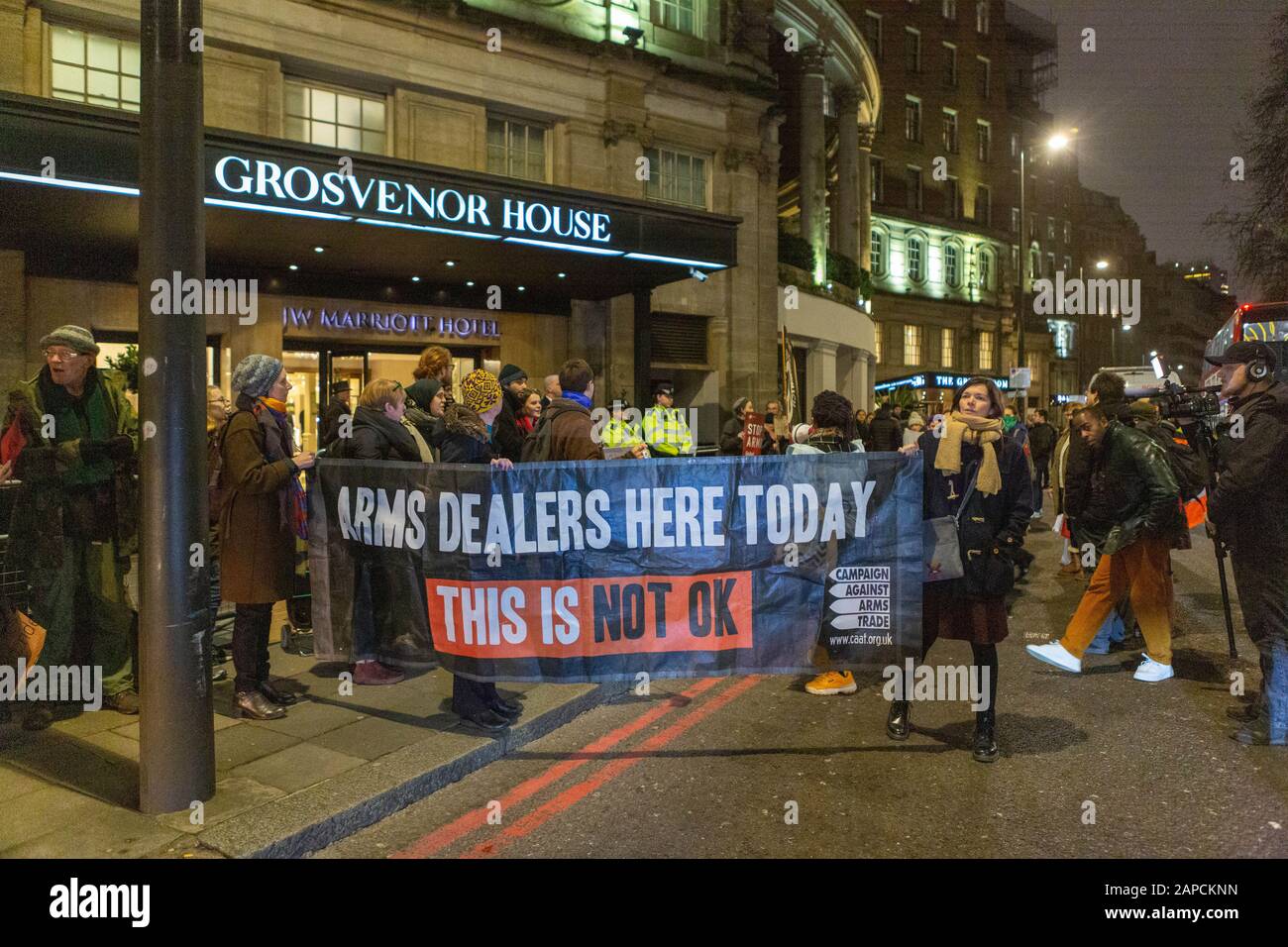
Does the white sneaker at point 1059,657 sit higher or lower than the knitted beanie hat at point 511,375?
lower

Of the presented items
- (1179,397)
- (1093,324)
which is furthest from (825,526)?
(1093,324)

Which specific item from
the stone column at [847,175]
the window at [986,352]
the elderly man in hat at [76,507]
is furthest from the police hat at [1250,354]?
the window at [986,352]

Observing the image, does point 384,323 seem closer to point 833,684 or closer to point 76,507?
point 76,507

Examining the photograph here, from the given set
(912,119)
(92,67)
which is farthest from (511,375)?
(912,119)

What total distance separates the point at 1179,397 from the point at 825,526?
4.64 meters

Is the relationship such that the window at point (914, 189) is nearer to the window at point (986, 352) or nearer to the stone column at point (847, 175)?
the window at point (986, 352)

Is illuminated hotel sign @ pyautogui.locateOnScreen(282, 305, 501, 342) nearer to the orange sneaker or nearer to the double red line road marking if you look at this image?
the double red line road marking

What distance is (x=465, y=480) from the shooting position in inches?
189

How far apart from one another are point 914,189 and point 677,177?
33.0m

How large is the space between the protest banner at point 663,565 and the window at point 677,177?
14.1 m

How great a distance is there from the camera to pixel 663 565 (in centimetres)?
486

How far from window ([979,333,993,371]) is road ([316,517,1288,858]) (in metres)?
48.1

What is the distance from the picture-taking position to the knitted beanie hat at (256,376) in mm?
5285

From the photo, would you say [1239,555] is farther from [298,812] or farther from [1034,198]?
[1034,198]
